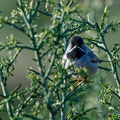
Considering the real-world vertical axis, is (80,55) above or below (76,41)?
below

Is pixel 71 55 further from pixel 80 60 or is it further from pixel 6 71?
pixel 6 71

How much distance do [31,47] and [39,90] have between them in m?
0.37

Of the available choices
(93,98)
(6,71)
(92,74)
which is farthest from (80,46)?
(6,71)

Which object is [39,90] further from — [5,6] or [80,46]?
[5,6]

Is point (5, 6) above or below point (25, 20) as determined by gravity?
above

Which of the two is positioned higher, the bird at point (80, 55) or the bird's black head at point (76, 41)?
the bird's black head at point (76, 41)

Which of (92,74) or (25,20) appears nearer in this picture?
(25,20)

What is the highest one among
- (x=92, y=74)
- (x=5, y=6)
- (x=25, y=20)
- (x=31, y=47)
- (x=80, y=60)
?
(x=5, y=6)

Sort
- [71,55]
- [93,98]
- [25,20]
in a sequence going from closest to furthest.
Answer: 1. [25,20]
2. [71,55]
3. [93,98]

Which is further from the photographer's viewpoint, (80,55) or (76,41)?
(80,55)

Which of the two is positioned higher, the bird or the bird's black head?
the bird's black head

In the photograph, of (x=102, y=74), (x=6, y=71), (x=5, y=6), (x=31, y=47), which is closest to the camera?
(x=31, y=47)

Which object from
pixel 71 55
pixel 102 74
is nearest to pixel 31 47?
pixel 71 55

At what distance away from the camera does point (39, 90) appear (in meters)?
2.05
